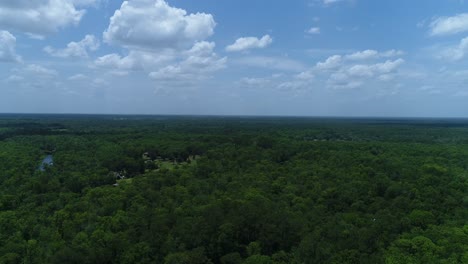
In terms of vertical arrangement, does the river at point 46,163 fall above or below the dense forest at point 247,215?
below

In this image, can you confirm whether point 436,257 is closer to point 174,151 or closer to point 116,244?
point 116,244

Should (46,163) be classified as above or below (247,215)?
below

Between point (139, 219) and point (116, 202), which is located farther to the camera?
point (116, 202)

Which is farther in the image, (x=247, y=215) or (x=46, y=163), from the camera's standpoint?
(x=46, y=163)

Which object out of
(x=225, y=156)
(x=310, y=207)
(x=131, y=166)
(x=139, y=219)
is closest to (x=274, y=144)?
(x=225, y=156)

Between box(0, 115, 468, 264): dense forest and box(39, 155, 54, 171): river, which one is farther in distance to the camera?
box(39, 155, 54, 171): river

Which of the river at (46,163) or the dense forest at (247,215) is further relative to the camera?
the river at (46,163)

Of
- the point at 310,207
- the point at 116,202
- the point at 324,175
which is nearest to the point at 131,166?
the point at 116,202

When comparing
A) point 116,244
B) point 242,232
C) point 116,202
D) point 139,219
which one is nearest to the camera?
point 116,244

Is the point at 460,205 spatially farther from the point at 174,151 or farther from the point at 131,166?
the point at 174,151

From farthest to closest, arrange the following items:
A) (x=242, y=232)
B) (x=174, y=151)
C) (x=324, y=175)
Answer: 1. (x=174, y=151)
2. (x=324, y=175)
3. (x=242, y=232)
